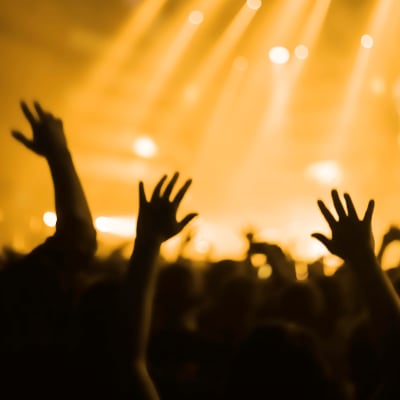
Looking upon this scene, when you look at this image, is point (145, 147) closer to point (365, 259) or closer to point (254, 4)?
point (254, 4)

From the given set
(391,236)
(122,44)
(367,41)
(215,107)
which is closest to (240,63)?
(215,107)

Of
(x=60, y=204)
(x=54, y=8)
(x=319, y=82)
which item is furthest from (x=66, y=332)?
(x=319, y=82)

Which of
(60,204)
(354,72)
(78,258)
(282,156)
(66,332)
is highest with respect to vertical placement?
(354,72)

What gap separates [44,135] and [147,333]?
766 mm

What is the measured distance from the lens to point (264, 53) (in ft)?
39.9

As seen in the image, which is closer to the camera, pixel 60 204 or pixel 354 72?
pixel 60 204

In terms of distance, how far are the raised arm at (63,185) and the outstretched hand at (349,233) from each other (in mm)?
605

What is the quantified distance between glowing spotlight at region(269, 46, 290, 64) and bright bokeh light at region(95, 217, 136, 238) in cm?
393

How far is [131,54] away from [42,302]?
1033 centimetres

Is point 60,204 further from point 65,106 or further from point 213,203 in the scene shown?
point 213,203

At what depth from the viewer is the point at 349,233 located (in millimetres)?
1529

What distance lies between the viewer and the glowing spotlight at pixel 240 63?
481 inches

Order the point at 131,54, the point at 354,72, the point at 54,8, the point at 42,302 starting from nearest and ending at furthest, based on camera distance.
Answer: the point at 42,302 < the point at 54,8 < the point at 131,54 < the point at 354,72

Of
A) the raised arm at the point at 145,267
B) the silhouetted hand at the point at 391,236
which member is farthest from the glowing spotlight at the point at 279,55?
the raised arm at the point at 145,267
